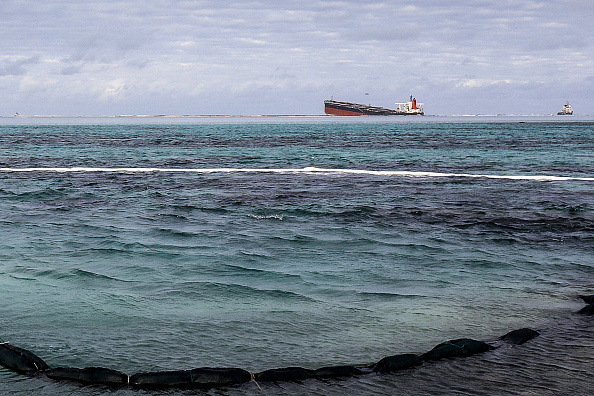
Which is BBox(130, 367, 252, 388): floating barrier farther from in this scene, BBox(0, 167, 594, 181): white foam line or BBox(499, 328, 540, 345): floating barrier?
BBox(0, 167, 594, 181): white foam line

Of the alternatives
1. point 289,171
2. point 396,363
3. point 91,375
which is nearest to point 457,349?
point 396,363

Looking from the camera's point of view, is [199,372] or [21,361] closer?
[199,372]

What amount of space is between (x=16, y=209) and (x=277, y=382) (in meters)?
14.2

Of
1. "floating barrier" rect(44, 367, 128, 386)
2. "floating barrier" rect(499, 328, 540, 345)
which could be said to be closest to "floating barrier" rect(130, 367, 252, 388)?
"floating barrier" rect(44, 367, 128, 386)

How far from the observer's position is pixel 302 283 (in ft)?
34.8

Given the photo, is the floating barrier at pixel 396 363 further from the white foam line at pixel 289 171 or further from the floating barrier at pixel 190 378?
the white foam line at pixel 289 171

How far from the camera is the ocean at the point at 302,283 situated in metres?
7.10

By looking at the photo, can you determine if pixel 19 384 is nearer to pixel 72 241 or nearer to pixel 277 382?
pixel 277 382

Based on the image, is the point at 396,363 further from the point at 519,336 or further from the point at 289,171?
the point at 289,171

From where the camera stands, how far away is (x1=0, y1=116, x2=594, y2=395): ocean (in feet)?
23.3

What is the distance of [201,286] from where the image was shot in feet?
34.3

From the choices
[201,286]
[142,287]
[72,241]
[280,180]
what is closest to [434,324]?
[201,286]

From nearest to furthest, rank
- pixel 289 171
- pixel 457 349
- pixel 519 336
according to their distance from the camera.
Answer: pixel 457 349, pixel 519 336, pixel 289 171

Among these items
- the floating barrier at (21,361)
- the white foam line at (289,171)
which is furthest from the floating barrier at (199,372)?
the white foam line at (289,171)
